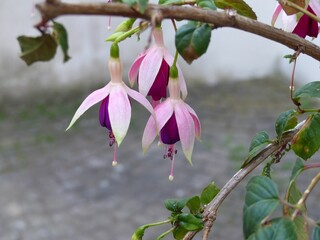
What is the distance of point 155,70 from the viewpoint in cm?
50

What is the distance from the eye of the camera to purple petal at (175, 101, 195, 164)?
52 cm

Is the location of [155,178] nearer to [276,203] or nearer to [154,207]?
[154,207]

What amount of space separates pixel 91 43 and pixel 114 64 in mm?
4017

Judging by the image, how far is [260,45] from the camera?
4.58 meters

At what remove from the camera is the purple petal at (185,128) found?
1.69ft

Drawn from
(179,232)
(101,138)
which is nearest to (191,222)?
(179,232)

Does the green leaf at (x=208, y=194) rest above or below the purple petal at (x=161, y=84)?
below

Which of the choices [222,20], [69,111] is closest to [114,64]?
[222,20]

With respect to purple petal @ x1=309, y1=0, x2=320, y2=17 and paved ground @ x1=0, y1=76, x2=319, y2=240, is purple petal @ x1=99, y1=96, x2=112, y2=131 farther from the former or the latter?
paved ground @ x1=0, y1=76, x2=319, y2=240

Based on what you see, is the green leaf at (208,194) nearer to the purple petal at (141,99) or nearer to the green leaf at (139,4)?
the purple petal at (141,99)

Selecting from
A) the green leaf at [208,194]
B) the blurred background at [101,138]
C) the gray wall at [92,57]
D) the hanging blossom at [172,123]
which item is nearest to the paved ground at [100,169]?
the blurred background at [101,138]

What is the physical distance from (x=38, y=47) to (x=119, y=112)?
9cm

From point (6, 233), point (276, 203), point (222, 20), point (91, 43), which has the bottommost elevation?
point (6, 233)

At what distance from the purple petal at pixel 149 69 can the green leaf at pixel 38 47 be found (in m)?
0.10
